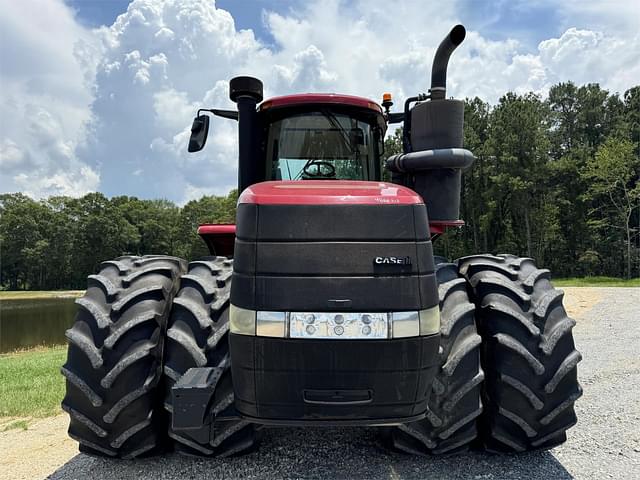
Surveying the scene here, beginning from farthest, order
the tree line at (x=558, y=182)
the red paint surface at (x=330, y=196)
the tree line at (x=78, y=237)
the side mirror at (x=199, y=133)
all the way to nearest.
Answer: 1. the tree line at (x=78, y=237)
2. the tree line at (x=558, y=182)
3. the side mirror at (x=199, y=133)
4. the red paint surface at (x=330, y=196)

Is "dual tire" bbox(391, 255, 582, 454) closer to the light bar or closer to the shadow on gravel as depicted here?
the shadow on gravel

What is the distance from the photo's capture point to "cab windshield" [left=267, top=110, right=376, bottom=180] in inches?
126

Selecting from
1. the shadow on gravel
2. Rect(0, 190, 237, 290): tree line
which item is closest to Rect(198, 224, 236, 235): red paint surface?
the shadow on gravel

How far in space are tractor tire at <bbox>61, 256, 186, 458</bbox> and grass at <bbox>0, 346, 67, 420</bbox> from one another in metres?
2.24

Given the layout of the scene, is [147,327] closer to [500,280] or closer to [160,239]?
[500,280]

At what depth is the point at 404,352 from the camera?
196 centimetres

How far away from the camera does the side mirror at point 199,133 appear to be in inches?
139

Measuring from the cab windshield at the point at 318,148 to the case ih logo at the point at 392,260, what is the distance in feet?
4.35

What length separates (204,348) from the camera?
2447 mm

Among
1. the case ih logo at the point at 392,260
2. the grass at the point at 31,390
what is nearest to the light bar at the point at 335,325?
the case ih logo at the point at 392,260

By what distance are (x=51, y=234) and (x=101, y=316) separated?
69.0 metres

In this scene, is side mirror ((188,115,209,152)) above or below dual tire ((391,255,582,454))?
above

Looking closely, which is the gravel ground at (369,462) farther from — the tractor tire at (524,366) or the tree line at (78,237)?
the tree line at (78,237)

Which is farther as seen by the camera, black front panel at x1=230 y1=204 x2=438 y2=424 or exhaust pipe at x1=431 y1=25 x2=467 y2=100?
exhaust pipe at x1=431 y1=25 x2=467 y2=100
